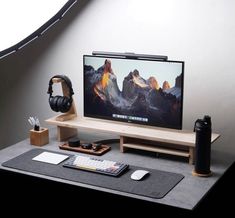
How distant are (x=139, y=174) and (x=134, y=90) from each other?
477 millimetres

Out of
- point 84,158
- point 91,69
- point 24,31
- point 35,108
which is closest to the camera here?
point 84,158

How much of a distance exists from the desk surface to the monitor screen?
6.5 inches

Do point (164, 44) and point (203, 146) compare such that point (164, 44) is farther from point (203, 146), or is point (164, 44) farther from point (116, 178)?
point (116, 178)

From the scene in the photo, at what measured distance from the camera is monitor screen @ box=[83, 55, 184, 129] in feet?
7.66

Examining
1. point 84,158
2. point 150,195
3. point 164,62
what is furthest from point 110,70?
point 150,195

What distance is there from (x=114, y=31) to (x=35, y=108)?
0.77 m

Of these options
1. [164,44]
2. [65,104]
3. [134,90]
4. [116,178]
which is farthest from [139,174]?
[164,44]

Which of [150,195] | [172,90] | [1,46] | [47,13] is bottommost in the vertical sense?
[150,195]

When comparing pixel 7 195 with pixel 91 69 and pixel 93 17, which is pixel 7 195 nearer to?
pixel 91 69

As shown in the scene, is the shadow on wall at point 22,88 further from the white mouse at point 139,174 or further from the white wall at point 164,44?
the white mouse at point 139,174

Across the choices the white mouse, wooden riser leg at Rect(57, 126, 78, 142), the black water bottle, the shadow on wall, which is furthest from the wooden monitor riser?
the shadow on wall

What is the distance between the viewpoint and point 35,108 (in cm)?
312

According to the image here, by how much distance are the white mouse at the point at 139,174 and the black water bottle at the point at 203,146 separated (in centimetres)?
22

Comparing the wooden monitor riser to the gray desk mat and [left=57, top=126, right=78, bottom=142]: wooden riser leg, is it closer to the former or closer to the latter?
[left=57, top=126, right=78, bottom=142]: wooden riser leg
